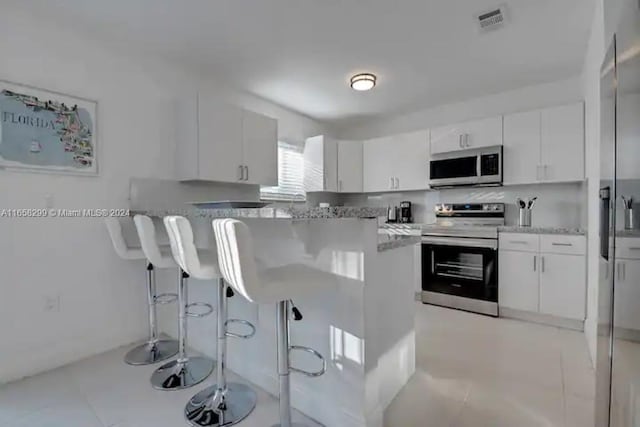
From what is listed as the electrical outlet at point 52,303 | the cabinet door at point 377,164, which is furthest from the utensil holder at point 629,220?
the cabinet door at point 377,164

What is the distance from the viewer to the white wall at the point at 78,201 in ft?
6.84

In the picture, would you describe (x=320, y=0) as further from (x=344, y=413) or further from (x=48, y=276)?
(x=48, y=276)

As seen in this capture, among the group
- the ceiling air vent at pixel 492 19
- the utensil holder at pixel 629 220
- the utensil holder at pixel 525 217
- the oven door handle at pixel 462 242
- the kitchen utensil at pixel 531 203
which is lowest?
the oven door handle at pixel 462 242

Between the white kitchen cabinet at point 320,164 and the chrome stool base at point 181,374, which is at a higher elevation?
the white kitchen cabinet at point 320,164

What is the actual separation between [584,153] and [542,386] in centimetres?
227

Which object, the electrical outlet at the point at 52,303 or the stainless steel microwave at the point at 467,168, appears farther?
the stainless steel microwave at the point at 467,168

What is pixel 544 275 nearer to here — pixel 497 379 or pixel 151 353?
pixel 497 379

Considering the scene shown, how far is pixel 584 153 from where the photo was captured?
3.03 meters

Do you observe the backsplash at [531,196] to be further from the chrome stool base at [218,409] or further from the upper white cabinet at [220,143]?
the chrome stool base at [218,409]

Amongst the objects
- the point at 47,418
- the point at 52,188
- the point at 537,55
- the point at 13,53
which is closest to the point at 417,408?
the point at 47,418

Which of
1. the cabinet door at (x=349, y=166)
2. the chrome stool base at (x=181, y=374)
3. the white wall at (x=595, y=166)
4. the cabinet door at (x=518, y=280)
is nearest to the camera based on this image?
the chrome stool base at (x=181, y=374)

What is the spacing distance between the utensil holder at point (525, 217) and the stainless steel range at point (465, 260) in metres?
0.21

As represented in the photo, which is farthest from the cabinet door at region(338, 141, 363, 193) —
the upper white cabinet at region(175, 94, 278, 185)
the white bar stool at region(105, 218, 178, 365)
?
the white bar stool at region(105, 218, 178, 365)

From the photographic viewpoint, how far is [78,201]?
2.35 meters
